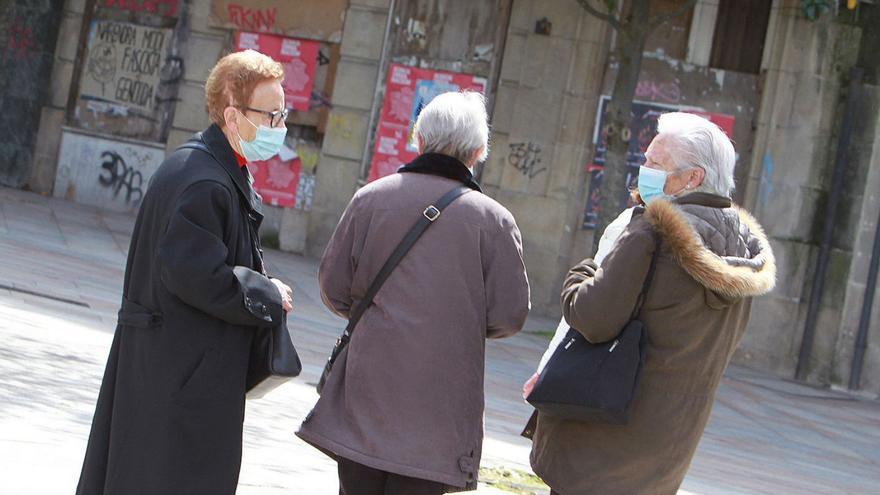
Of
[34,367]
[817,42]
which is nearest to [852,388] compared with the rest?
[817,42]

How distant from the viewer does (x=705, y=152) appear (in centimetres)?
439

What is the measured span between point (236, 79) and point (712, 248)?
60.1 inches

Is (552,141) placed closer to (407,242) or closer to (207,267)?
(407,242)

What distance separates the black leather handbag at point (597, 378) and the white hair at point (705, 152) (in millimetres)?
316

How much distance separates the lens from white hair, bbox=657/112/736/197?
14.4 feet

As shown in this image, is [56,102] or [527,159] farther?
[56,102]

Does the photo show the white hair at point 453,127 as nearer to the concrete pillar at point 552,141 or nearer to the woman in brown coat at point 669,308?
the woman in brown coat at point 669,308

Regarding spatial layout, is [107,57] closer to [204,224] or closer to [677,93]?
[677,93]

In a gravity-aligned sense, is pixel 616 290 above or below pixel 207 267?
above

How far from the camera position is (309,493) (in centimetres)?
618

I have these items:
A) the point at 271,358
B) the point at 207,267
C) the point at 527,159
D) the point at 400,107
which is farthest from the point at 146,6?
the point at 207,267

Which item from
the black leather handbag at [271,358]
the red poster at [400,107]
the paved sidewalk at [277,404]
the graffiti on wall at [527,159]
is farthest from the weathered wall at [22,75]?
the black leather handbag at [271,358]

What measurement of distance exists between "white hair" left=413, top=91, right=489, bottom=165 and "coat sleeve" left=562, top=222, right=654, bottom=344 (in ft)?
2.08

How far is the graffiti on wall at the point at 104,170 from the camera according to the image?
67.3ft
